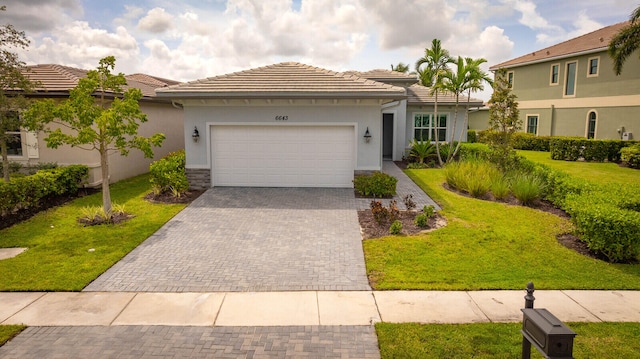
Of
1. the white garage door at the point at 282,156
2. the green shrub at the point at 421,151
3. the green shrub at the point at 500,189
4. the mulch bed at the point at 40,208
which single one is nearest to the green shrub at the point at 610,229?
the green shrub at the point at 500,189

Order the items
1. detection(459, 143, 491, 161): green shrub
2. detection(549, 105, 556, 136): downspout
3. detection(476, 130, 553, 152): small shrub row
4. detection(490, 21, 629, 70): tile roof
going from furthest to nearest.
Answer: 1. detection(549, 105, 556, 136): downspout
2. detection(476, 130, 553, 152): small shrub row
3. detection(490, 21, 629, 70): tile roof
4. detection(459, 143, 491, 161): green shrub

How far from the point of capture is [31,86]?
11469 millimetres

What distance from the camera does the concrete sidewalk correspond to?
548cm

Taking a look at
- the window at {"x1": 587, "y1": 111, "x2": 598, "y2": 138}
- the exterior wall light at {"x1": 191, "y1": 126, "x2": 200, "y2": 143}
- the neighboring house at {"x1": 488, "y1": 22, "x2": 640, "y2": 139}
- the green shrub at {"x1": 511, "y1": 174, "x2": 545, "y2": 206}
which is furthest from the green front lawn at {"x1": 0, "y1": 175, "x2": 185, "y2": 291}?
the window at {"x1": 587, "y1": 111, "x2": 598, "y2": 138}

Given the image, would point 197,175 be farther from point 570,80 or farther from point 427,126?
point 570,80

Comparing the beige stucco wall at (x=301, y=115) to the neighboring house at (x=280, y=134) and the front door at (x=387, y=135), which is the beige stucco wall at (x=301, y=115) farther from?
the front door at (x=387, y=135)

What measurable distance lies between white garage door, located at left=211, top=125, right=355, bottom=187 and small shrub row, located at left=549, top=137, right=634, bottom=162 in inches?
556

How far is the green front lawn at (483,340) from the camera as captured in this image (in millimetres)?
4629

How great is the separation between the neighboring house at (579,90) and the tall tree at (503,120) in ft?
42.2

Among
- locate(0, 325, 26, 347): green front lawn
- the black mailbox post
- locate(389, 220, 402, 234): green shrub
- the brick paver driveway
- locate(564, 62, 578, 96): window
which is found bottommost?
locate(0, 325, 26, 347): green front lawn

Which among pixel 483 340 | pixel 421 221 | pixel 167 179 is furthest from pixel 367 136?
pixel 483 340

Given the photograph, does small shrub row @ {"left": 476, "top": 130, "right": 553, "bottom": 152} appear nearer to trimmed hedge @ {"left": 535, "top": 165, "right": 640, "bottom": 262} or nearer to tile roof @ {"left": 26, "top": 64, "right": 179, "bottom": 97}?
trimmed hedge @ {"left": 535, "top": 165, "right": 640, "bottom": 262}

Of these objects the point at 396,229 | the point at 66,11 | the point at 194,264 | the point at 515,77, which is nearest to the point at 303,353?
the point at 194,264

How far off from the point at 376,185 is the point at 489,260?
5.54m
